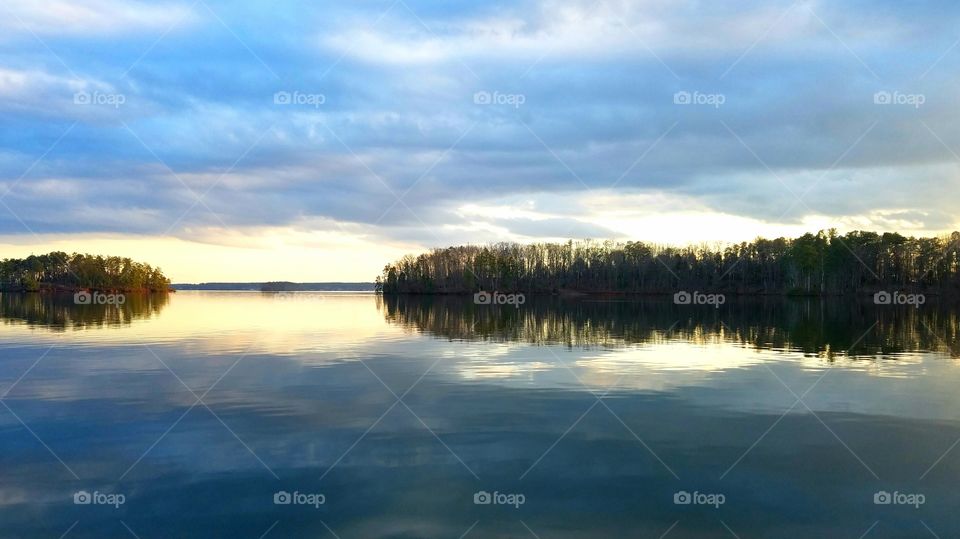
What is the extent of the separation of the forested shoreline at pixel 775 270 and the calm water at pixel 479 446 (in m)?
142


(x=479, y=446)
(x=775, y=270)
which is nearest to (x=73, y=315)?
(x=479, y=446)

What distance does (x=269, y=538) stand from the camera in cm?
1009

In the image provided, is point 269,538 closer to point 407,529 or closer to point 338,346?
point 407,529

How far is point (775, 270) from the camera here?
17075 centimetres

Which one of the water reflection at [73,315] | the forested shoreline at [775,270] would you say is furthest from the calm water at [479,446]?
the forested shoreline at [775,270]

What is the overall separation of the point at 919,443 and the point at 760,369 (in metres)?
11.1

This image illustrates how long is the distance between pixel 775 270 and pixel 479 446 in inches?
6783

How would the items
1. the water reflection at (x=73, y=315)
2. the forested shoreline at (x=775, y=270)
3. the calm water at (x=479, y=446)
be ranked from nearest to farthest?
the calm water at (x=479, y=446)
the water reflection at (x=73, y=315)
the forested shoreline at (x=775, y=270)

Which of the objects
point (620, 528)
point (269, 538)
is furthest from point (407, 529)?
point (620, 528)

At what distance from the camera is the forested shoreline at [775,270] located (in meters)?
152

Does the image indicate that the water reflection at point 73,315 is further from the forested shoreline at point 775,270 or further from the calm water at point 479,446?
the forested shoreline at point 775,270

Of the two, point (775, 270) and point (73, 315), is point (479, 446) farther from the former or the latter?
point (775, 270)

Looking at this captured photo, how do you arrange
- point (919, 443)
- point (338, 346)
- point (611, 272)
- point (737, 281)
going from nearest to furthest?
point (919, 443), point (338, 346), point (737, 281), point (611, 272)

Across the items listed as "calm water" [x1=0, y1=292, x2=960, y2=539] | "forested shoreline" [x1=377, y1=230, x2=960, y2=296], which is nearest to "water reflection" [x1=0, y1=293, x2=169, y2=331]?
"calm water" [x1=0, y1=292, x2=960, y2=539]
